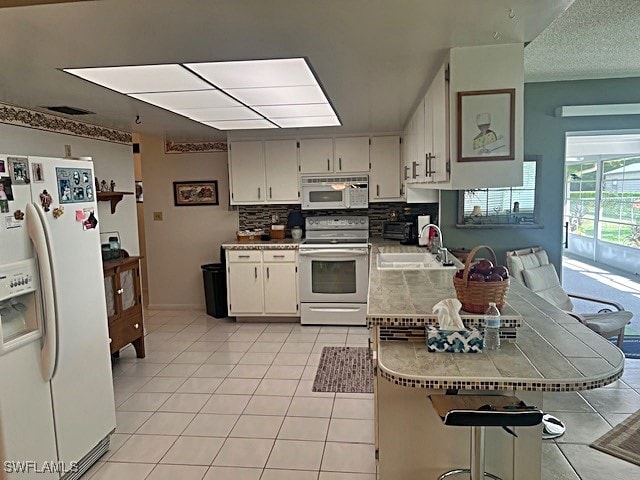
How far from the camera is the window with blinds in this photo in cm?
447

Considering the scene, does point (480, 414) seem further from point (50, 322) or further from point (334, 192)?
point (334, 192)

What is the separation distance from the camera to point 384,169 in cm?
528

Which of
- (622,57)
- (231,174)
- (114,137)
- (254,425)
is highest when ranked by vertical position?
(622,57)

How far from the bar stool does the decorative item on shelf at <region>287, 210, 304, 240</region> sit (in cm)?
393

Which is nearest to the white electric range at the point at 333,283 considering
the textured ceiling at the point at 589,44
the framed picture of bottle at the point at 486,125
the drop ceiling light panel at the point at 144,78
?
the textured ceiling at the point at 589,44

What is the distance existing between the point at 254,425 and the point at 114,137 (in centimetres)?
318

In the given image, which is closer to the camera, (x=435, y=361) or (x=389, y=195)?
(x=435, y=361)

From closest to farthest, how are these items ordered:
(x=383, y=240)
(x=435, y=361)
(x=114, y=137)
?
(x=435, y=361)
(x=114, y=137)
(x=383, y=240)

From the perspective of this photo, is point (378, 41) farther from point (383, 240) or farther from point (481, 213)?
point (383, 240)

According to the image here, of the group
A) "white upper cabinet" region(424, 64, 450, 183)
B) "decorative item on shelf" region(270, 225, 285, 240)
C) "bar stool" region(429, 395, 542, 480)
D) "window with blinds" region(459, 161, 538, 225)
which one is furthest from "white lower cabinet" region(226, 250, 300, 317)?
"bar stool" region(429, 395, 542, 480)

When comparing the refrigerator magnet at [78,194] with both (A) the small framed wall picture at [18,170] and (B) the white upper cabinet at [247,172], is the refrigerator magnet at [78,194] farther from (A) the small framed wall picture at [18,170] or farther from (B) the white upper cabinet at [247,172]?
(B) the white upper cabinet at [247,172]

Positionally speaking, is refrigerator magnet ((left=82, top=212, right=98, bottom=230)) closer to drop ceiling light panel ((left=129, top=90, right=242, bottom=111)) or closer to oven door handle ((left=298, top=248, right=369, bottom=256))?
drop ceiling light panel ((left=129, top=90, right=242, bottom=111))

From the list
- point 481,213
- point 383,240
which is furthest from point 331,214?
point 481,213

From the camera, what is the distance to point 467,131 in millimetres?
2197
